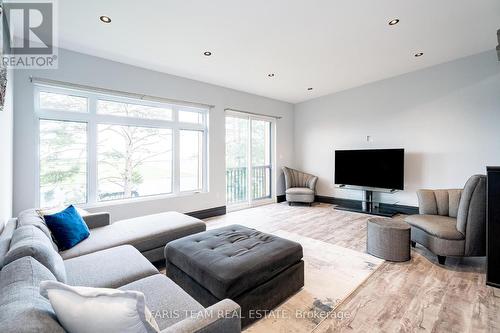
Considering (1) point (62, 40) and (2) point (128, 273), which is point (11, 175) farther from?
(2) point (128, 273)

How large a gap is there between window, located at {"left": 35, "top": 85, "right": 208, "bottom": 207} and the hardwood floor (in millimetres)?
3217

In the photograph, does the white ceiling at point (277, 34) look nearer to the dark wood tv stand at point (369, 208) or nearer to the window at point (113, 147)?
the window at point (113, 147)

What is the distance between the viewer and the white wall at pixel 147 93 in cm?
290

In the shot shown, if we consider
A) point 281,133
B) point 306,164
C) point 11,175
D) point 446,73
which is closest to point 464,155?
point 446,73

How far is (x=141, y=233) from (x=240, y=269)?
→ 1.39 meters

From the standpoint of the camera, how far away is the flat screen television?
4.69 m

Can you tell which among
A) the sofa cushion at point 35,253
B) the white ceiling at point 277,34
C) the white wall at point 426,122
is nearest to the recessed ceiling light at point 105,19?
the white ceiling at point 277,34

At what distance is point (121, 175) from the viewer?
3.77 metres

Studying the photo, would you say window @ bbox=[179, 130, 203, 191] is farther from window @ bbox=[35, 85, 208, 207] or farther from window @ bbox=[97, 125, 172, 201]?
window @ bbox=[97, 125, 172, 201]

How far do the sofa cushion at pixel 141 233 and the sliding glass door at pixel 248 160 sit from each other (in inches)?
97.6

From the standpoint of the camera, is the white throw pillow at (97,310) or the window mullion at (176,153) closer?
the white throw pillow at (97,310)

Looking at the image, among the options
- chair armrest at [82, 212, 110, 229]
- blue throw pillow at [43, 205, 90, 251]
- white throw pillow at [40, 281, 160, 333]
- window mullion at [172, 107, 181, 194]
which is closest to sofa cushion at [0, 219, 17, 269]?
blue throw pillow at [43, 205, 90, 251]

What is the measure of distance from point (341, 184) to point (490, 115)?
9.27ft

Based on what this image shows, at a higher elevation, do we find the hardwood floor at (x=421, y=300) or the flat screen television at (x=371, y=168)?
the flat screen television at (x=371, y=168)
